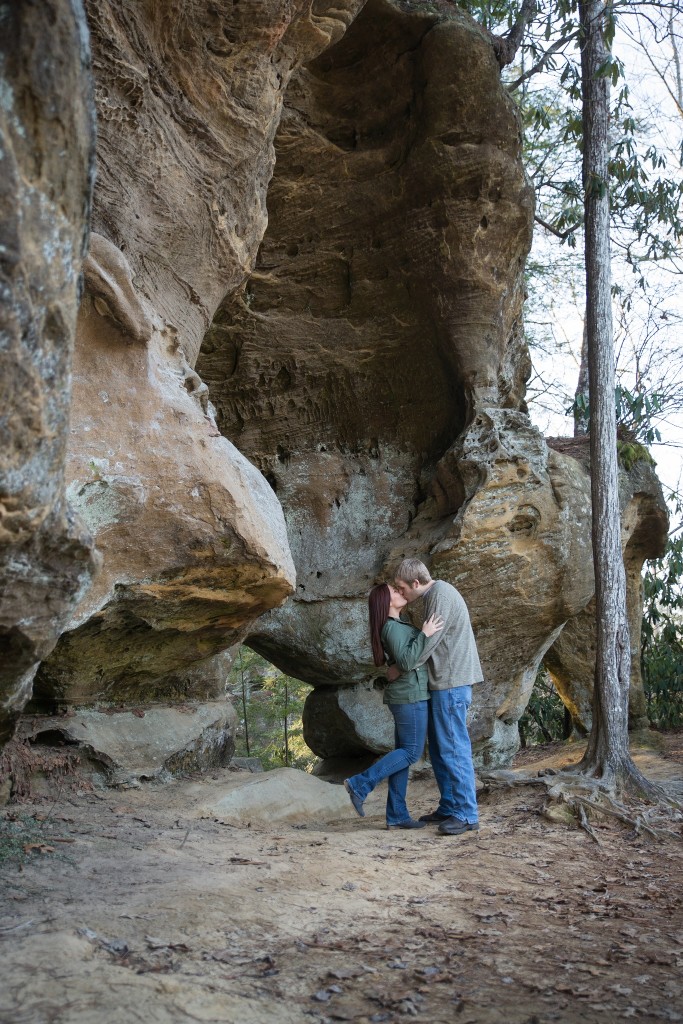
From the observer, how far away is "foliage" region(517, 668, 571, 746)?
14703mm

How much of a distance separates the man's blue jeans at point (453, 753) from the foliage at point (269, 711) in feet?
30.0

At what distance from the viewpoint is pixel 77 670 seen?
579 cm

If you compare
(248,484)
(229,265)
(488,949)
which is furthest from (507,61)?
(488,949)

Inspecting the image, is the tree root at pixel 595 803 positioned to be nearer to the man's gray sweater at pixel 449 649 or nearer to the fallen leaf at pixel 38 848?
the man's gray sweater at pixel 449 649

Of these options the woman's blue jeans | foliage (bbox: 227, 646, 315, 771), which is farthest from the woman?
foliage (bbox: 227, 646, 315, 771)

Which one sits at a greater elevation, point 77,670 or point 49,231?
point 49,231

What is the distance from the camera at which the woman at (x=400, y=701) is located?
Answer: 550 centimetres

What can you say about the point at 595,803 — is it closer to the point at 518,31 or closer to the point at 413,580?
the point at 413,580

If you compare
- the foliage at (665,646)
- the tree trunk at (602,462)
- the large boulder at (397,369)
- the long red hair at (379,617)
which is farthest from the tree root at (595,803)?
the foliage at (665,646)

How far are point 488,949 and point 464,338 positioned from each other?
21.4 feet

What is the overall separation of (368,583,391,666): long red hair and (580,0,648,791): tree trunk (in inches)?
85.9

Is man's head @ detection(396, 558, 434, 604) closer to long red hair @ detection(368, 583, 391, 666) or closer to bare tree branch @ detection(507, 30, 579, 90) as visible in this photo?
long red hair @ detection(368, 583, 391, 666)

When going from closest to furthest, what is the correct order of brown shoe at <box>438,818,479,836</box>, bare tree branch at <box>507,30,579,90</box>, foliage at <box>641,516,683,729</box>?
1. brown shoe at <box>438,818,479,836</box>
2. bare tree branch at <box>507,30,579,90</box>
3. foliage at <box>641,516,683,729</box>

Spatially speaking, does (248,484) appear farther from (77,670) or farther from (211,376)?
(211,376)
